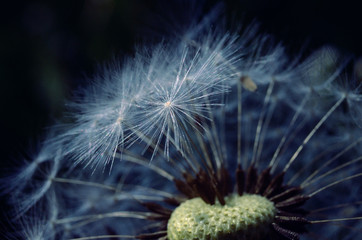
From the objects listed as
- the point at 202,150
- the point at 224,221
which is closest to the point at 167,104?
the point at 224,221

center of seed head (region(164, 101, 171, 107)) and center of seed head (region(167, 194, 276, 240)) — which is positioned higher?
center of seed head (region(164, 101, 171, 107))

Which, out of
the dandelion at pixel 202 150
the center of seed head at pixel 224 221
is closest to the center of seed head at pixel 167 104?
the dandelion at pixel 202 150

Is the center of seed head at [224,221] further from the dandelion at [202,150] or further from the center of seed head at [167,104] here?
the center of seed head at [167,104]

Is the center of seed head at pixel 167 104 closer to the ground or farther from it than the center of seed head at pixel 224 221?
farther from it

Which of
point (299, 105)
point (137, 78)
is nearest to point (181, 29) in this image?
point (137, 78)

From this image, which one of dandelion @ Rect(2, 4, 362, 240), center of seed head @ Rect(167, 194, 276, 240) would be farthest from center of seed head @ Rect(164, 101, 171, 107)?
center of seed head @ Rect(167, 194, 276, 240)

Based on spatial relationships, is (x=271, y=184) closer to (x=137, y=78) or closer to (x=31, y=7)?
(x=137, y=78)

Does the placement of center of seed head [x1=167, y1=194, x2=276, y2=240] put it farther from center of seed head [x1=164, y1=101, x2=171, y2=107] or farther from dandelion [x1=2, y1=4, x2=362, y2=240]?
center of seed head [x1=164, y1=101, x2=171, y2=107]

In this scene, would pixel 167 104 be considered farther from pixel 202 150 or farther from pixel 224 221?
pixel 202 150
